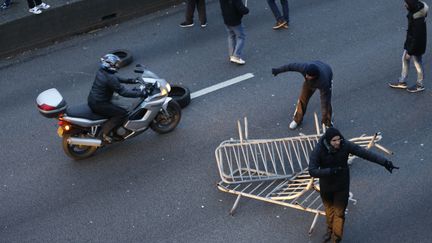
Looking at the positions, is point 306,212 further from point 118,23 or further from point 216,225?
point 118,23

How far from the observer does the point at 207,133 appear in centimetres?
1068

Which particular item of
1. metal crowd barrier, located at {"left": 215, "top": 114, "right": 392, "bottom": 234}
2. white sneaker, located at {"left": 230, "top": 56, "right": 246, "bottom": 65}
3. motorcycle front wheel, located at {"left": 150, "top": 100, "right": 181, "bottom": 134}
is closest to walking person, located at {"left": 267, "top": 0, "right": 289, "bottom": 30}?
white sneaker, located at {"left": 230, "top": 56, "right": 246, "bottom": 65}

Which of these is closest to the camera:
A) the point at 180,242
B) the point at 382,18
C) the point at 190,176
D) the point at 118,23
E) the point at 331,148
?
the point at 331,148

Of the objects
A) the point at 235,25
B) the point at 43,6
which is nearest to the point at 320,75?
the point at 235,25

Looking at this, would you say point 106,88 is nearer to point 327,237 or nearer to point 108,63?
point 108,63

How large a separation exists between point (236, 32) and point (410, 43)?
328 cm

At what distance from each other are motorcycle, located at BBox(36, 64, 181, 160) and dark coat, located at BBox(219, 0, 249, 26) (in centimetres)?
241

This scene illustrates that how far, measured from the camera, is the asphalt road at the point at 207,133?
884cm

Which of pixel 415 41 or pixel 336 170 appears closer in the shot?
pixel 336 170

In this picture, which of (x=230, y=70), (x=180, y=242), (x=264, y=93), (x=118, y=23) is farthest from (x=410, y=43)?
(x=118, y=23)

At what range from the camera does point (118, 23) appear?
1469cm

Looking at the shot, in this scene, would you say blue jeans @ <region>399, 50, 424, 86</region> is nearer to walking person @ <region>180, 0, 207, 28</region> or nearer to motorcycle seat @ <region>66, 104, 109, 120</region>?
walking person @ <region>180, 0, 207, 28</region>

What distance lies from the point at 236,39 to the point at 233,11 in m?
0.63

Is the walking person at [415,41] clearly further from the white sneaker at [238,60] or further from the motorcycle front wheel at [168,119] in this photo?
the motorcycle front wheel at [168,119]
